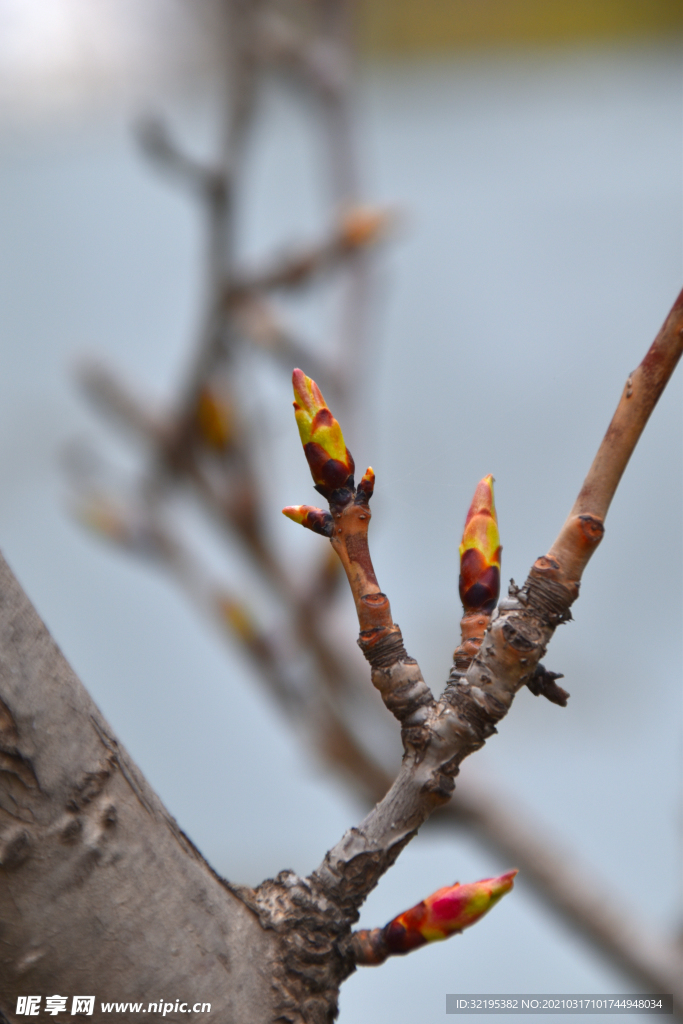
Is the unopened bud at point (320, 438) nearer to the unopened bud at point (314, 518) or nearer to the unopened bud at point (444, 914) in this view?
the unopened bud at point (314, 518)

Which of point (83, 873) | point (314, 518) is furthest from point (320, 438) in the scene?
point (83, 873)

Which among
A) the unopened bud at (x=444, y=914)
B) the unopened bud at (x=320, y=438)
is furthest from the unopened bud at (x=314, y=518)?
the unopened bud at (x=444, y=914)

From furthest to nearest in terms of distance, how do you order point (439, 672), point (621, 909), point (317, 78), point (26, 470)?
point (26, 470) < point (439, 672) < point (317, 78) < point (621, 909)

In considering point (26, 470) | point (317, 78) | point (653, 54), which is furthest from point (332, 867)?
point (653, 54)

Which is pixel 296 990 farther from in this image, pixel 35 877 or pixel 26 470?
pixel 26 470

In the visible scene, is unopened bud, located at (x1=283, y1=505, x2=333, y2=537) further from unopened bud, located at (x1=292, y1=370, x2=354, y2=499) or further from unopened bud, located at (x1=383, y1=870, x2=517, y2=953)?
unopened bud, located at (x1=383, y1=870, x2=517, y2=953)

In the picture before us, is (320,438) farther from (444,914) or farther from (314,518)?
(444,914)

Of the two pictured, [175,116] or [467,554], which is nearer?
[467,554]
